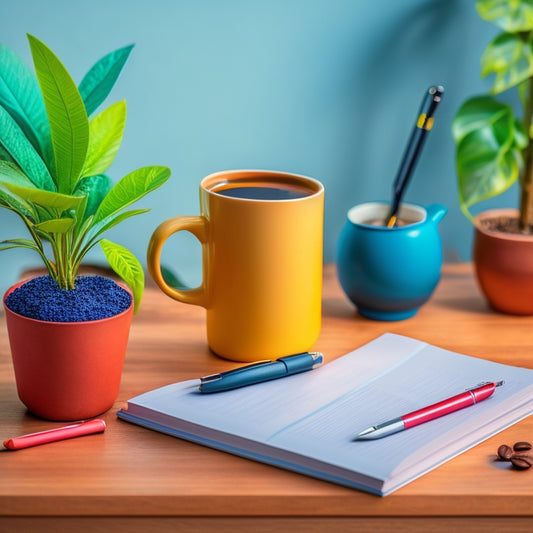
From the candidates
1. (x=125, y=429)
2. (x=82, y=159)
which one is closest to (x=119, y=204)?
(x=82, y=159)

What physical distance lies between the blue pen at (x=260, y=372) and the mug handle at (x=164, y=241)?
0.10 meters

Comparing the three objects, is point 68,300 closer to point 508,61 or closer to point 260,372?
point 260,372

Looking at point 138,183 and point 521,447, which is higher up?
point 138,183

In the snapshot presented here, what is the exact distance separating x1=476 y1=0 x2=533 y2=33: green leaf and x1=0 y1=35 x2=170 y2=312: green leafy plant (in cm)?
47

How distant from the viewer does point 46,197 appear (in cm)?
58

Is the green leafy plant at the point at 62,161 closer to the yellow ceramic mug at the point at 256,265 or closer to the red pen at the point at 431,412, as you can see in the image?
the yellow ceramic mug at the point at 256,265

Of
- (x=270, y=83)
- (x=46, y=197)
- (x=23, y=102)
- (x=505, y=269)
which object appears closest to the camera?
(x=46, y=197)

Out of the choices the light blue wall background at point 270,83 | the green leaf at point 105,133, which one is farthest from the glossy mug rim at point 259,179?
the light blue wall background at point 270,83

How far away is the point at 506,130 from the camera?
1.01 meters

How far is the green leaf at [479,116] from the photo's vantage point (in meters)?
1.02

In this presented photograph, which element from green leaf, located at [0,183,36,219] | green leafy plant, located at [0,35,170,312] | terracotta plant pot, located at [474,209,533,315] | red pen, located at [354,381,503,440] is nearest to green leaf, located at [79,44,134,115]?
green leafy plant, located at [0,35,170,312]

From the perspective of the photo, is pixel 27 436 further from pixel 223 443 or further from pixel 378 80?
pixel 378 80

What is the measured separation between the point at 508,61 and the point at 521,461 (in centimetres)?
53

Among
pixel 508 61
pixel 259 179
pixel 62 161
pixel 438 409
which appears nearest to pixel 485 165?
pixel 508 61
